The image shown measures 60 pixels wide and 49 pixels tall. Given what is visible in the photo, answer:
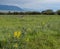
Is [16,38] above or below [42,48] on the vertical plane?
above

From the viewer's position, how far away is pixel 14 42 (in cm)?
629

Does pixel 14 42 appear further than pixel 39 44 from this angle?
No

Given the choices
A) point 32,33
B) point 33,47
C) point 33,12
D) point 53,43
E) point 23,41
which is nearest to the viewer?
point 23,41

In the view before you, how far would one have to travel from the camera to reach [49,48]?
7.56m

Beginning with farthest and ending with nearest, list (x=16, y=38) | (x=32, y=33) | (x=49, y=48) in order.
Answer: (x=32, y=33), (x=49, y=48), (x=16, y=38)

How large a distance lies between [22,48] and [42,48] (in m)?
1.22

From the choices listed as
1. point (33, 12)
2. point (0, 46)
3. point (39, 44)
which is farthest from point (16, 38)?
point (33, 12)

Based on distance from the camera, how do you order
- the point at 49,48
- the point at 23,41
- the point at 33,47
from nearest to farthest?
the point at 23,41
the point at 33,47
the point at 49,48

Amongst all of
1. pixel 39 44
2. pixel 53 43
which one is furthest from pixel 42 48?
pixel 53 43

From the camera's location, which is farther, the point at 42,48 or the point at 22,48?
the point at 42,48

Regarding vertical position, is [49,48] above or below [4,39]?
below

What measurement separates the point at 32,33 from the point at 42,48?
158 centimetres

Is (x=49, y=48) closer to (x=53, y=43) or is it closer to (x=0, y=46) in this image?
(x=53, y=43)

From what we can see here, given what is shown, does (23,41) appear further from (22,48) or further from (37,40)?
(37,40)
